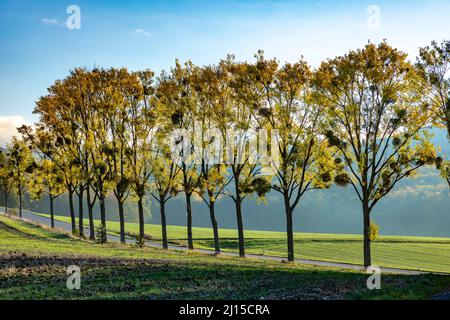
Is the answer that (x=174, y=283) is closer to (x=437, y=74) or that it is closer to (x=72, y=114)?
(x=437, y=74)

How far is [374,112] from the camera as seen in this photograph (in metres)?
36.4

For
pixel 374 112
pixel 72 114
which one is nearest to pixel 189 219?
pixel 72 114

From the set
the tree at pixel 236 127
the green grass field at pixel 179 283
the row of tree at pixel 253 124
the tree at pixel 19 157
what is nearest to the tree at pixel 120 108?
the row of tree at pixel 253 124

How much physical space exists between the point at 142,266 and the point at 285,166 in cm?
1880

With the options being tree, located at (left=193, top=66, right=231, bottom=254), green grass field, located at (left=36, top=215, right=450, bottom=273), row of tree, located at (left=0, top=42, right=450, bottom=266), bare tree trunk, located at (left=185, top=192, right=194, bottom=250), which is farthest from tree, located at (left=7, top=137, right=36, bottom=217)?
tree, located at (left=193, top=66, right=231, bottom=254)

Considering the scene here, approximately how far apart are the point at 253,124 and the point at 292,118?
4.33 m

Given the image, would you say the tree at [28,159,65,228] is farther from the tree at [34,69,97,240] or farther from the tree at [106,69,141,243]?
the tree at [106,69,141,243]

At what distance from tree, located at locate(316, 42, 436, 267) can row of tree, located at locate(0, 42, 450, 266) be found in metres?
0.08

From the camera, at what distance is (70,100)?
2037 inches

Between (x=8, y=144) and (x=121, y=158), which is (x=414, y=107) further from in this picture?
(x=8, y=144)

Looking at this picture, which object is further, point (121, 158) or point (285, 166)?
point (121, 158)
